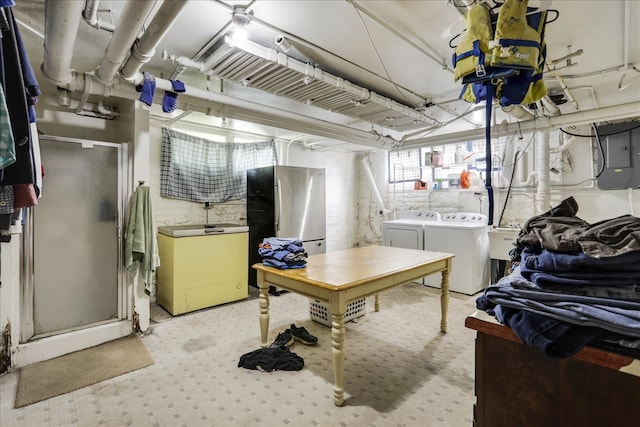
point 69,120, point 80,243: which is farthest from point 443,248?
point 69,120

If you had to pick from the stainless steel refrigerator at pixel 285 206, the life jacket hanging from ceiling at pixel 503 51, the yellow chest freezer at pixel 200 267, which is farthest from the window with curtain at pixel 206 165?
the life jacket hanging from ceiling at pixel 503 51

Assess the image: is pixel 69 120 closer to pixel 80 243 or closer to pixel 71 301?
pixel 80 243

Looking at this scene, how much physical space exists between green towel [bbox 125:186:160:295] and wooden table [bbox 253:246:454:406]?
1.22 metres

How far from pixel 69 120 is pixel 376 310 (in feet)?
12.2

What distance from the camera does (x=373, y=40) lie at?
233cm

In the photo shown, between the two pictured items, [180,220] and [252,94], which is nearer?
[252,94]

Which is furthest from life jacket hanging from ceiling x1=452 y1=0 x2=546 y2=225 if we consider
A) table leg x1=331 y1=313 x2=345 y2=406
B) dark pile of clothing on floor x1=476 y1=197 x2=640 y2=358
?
table leg x1=331 y1=313 x2=345 y2=406

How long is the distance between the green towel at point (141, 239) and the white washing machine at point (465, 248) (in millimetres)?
3574

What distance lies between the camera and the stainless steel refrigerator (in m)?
4.21

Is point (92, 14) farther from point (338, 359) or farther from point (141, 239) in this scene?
point (338, 359)

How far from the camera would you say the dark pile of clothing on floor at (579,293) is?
606mm

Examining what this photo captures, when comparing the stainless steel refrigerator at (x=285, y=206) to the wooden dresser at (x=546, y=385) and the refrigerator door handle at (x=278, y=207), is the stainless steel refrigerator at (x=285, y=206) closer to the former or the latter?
the refrigerator door handle at (x=278, y=207)

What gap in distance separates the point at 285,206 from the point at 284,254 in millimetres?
2021

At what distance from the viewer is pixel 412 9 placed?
1.96 m
